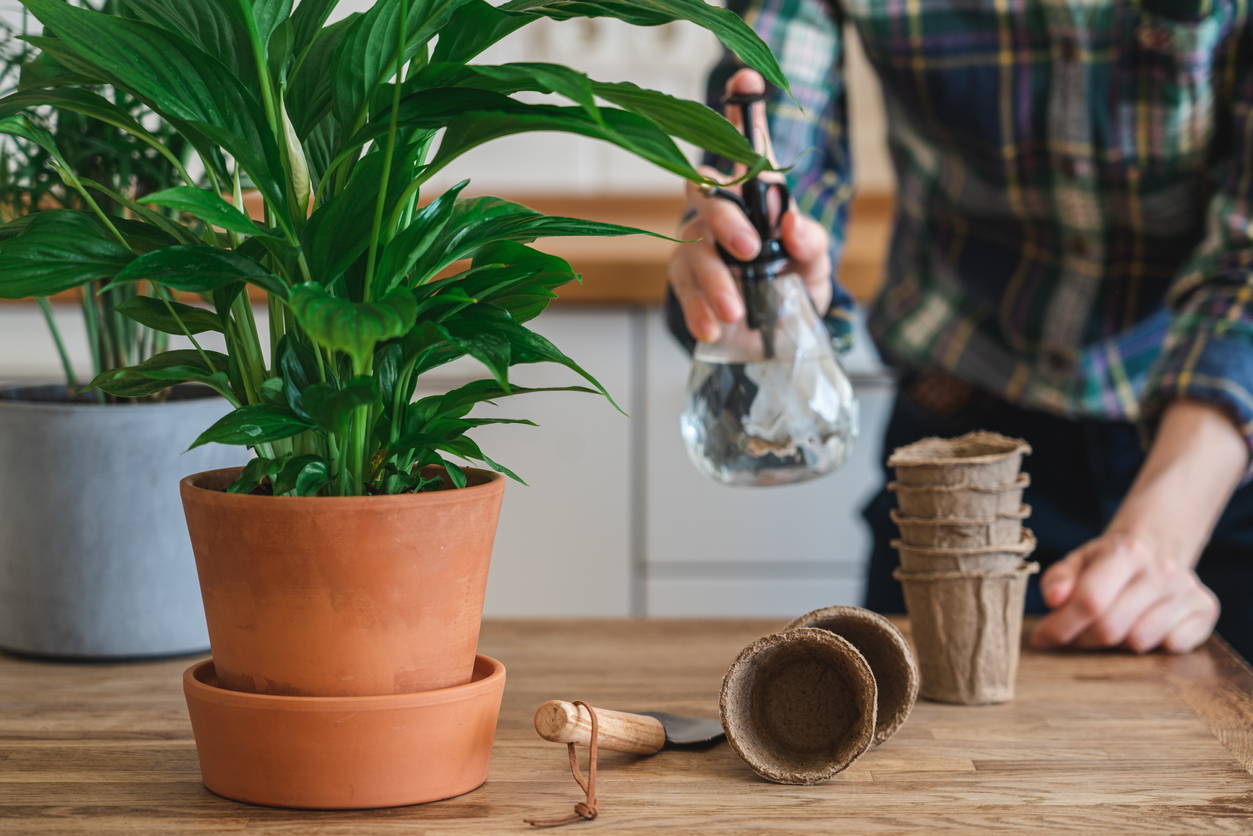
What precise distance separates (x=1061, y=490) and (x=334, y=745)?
3.18 ft

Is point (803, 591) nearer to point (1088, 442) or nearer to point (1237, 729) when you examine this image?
point (1088, 442)

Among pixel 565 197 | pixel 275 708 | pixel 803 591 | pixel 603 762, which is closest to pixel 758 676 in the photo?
pixel 603 762

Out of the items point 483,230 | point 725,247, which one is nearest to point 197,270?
point 483,230

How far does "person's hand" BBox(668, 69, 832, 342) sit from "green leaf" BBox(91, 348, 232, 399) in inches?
12.6

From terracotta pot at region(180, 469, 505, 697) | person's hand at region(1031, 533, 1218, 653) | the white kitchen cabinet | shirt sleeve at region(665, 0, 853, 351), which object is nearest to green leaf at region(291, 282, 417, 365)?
terracotta pot at region(180, 469, 505, 697)

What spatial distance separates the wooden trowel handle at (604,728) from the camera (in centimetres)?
59

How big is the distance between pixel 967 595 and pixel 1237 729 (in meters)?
0.16

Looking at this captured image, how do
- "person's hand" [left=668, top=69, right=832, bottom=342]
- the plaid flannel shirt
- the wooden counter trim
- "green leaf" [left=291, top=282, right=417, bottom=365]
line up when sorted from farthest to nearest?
the wooden counter trim → the plaid flannel shirt → "person's hand" [left=668, top=69, right=832, bottom=342] → "green leaf" [left=291, top=282, right=417, bottom=365]

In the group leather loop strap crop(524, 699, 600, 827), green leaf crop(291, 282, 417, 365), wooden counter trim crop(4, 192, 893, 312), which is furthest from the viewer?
wooden counter trim crop(4, 192, 893, 312)

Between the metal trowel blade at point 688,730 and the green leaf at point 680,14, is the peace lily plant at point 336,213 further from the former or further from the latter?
the metal trowel blade at point 688,730

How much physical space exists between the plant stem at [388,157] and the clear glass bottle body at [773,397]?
32 centimetres

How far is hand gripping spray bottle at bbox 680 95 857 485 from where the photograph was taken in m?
0.82

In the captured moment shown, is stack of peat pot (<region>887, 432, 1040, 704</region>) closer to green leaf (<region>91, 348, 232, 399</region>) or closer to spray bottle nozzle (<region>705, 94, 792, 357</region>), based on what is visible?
spray bottle nozzle (<region>705, 94, 792, 357</region>)

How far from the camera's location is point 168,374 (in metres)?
0.60
